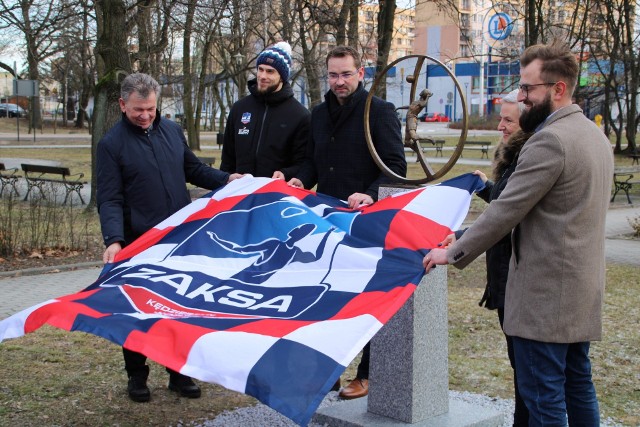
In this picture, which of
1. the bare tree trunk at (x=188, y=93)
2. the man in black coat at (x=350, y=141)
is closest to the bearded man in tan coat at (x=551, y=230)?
the man in black coat at (x=350, y=141)

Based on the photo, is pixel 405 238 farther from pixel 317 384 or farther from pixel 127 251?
pixel 127 251

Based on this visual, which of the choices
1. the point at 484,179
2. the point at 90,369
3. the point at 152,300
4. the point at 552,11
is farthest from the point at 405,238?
the point at 552,11

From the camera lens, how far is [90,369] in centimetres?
655

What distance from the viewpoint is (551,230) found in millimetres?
3582

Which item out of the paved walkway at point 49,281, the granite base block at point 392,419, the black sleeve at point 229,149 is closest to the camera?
the granite base block at point 392,419

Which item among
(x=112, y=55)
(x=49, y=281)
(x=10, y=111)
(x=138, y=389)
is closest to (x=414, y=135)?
(x=138, y=389)

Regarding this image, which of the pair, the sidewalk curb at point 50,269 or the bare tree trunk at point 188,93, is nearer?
the sidewalk curb at point 50,269

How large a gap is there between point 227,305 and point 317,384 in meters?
1.12

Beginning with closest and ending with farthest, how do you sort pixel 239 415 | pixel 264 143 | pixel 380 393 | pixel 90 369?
pixel 380 393
pixel 239 415
pixel 264 143
pixel 90 369

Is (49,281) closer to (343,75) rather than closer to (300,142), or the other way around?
(300,142)

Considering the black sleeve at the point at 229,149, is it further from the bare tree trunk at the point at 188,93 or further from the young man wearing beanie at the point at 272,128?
the bare tree trunk at the point at 188,93

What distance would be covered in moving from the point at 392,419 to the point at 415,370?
14.0 inches

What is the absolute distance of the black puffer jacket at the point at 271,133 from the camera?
5914 mm

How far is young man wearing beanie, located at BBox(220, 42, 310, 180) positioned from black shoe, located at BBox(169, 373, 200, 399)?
59.6 inches
